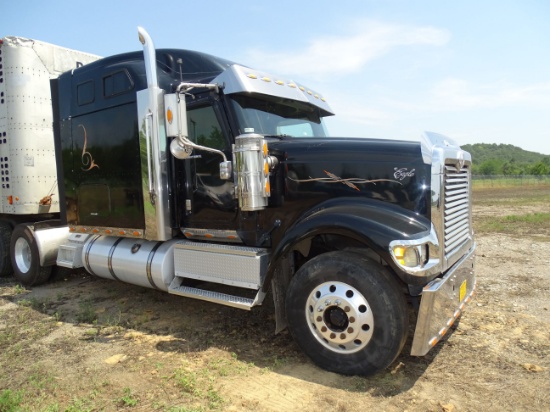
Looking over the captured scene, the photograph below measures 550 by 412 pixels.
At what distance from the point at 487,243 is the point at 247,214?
7016 millimetres

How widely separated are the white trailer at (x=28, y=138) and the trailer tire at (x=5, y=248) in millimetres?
482

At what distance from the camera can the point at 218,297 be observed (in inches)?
167

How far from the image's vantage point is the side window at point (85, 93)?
5.46 meters

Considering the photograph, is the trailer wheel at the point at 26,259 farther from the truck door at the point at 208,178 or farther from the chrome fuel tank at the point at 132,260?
the truck door at the point at 208,178

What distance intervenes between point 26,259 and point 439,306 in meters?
6.32

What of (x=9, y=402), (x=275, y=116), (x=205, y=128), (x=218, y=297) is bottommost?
(x=9, y=402)

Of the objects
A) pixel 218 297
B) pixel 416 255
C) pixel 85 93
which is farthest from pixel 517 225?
pixel 85 93

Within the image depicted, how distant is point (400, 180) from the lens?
11.7ft

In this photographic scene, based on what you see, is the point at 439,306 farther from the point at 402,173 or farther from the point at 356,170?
the point at 356,170

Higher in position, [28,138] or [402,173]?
[28,138]

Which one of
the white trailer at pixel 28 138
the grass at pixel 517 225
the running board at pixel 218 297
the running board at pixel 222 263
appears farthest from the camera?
the grass at pixel 517 225

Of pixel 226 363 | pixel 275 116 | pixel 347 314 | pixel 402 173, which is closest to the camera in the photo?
pixel 347 314

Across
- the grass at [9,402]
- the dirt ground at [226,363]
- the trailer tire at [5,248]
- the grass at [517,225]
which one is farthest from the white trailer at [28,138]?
the grass at [517,225]

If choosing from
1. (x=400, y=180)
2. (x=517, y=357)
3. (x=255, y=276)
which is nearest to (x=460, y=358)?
(x=517, y=357)
